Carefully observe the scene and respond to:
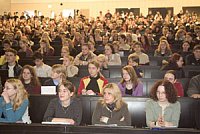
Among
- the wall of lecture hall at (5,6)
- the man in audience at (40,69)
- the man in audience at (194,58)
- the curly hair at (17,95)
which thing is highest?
the wall of lecture hall at (5,6)

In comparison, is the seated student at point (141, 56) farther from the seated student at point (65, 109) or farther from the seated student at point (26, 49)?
the seated student at point (65, 109)

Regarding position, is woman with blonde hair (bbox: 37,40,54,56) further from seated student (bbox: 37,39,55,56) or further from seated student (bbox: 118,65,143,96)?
seated student (bbox: 118,65,143,96)

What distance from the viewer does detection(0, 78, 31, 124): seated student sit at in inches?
181

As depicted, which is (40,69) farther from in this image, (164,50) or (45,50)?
(164,50)

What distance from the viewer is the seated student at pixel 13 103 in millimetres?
4594

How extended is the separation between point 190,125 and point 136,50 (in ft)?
15.3

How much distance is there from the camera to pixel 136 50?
9422 mm

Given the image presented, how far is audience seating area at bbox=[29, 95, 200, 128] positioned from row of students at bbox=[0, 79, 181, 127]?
0.30 meters

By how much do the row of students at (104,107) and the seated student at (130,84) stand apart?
1.02 metres

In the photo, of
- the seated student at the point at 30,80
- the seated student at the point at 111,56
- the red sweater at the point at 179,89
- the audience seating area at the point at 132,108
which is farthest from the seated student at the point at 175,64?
the seated student at the point at 30,80

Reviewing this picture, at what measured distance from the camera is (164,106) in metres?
4.63

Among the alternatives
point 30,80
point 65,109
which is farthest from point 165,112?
point 30,80

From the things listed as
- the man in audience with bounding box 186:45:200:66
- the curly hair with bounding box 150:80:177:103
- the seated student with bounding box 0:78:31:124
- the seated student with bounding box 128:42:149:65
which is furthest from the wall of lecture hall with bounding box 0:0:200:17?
the seated student with bounding box 0:78:31:124

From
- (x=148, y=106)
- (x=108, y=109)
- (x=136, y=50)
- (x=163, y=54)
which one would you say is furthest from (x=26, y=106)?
(x=163, y=54)
